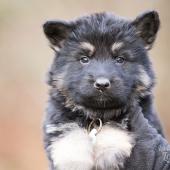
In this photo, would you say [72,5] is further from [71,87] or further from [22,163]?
[71,87]

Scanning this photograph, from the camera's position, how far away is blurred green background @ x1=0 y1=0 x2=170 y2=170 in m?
13.1

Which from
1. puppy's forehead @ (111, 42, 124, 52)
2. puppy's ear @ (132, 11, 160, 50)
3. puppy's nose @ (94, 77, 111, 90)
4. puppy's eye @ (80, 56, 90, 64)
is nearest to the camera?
puppy's nose @ (94, 77, 111, 90)

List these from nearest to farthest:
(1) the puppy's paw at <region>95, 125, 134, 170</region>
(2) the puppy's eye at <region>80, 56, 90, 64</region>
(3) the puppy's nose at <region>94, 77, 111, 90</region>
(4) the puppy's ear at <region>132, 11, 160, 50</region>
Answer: (1) the puppy's paw at <region>95, 125, 134, 170</region> → (3) the puppy's nose at <region>94, 77, 111, 90</region> → (2) the puppy's eye at <region>80, 56, 90, 64</region> → (4) the puppy's ear at <region>132, 11, 160, 50</region>

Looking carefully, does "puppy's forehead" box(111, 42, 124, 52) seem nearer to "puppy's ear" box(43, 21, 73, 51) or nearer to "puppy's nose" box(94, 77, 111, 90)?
"puppy's nose" box(94, 77, 111, 90)

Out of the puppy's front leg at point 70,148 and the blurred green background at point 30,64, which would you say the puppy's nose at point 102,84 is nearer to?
the puppy's front leg at point 70,148

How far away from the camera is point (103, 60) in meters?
7.05

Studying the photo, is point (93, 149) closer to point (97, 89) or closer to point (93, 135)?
point (93, 135)

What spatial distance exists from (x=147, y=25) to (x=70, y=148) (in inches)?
49.2

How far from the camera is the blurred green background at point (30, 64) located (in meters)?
13.1

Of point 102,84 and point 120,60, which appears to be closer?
point 102,84

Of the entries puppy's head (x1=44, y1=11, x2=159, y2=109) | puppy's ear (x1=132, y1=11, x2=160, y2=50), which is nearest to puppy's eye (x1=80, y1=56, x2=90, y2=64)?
puppy's head (x1=44, y1=11, x2=159, y2=109)

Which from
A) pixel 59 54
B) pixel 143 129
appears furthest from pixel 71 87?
pixel 143 129

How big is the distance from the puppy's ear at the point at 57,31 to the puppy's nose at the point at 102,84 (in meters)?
0.62

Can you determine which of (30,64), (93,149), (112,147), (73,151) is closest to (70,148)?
(73,151)
